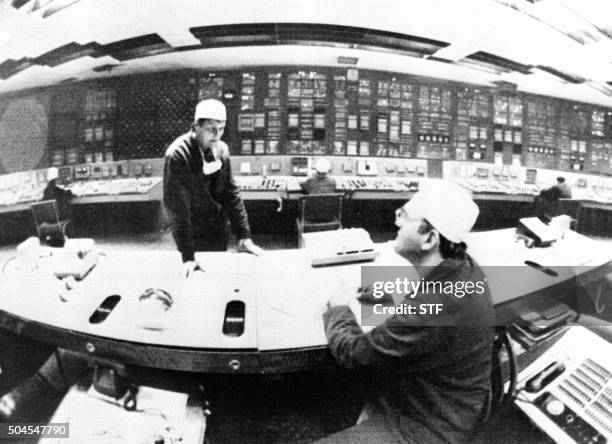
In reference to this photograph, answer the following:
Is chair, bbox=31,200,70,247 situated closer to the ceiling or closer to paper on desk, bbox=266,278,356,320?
the ceiling

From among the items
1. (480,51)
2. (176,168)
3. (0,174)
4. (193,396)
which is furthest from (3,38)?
(480,51)

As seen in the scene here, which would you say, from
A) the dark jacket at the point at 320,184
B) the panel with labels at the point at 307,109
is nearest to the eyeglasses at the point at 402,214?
the dark jacket at the point at 320,184

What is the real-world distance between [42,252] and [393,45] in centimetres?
224

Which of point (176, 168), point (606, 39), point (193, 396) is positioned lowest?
point (193, 396)

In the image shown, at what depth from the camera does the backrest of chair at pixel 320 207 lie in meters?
2.64

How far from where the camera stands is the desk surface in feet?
3.00

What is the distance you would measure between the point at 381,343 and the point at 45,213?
312cm

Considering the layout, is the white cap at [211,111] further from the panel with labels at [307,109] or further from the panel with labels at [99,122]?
the panel with labels at [99,122]

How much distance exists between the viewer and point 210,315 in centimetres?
104

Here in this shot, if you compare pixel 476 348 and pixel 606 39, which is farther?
pixel 606 39

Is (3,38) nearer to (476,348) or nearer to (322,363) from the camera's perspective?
(322,363)

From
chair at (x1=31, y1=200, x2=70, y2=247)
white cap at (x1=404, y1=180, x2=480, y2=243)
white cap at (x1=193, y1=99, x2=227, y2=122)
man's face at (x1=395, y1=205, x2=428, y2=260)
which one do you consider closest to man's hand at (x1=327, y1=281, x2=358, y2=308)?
man's face at (x1=395, y1=205, x2=428, y2=260)

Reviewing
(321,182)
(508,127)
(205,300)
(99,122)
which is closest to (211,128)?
(205,300)

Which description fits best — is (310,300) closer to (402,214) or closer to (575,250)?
(402,214)
